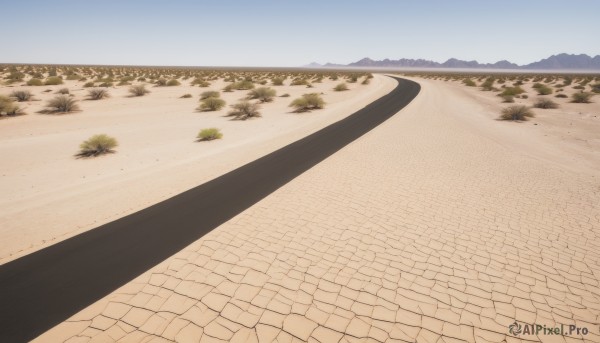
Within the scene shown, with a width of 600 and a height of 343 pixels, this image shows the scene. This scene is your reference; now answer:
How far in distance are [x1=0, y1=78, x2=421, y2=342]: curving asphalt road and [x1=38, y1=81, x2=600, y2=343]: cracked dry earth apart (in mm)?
295

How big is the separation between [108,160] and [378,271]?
10.7 m

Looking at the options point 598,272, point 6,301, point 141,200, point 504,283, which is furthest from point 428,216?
point 6,301

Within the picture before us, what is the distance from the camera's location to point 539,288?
4.79 meters

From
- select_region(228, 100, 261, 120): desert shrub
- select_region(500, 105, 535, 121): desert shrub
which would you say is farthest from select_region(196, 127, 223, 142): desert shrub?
select_region(500, 105, 535, 121): desert shrub

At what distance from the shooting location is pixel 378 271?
16.8 feet

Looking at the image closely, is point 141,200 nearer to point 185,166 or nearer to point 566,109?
point 185,166

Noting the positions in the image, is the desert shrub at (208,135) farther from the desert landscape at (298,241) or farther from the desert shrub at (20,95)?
the desert shrub at (20,95)

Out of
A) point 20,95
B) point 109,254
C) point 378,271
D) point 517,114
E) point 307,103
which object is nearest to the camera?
point 378,271

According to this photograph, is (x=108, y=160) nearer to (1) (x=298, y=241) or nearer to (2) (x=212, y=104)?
(1) (x=298, y=241)

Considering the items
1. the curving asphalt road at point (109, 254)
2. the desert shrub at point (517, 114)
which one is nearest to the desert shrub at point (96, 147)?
the curving asphalt road at point (109, 254)

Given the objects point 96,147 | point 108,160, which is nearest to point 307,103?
point 96,147

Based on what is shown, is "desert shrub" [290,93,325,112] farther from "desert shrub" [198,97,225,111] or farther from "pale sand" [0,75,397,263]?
"desert shrub" [198,97,225,111]

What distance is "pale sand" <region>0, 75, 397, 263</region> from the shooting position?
22.6 ft

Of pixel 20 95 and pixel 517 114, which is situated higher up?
pixel 20 95
